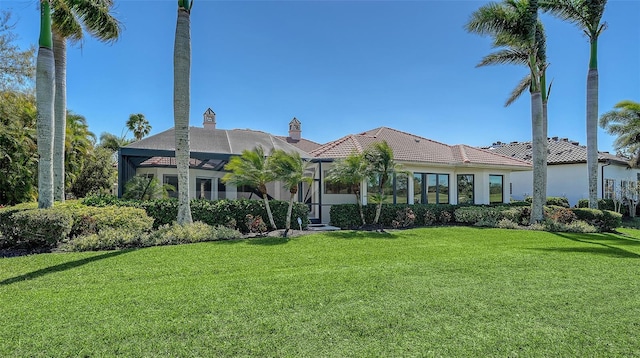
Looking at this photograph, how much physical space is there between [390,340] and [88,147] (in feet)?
98.6

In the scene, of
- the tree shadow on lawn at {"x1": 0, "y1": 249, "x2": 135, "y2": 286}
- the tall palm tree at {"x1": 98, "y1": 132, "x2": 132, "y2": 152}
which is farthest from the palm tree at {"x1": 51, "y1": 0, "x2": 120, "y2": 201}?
the tall palm tree at {"x1": 98, "y1": 132, "x2": 132, "y2": 152}

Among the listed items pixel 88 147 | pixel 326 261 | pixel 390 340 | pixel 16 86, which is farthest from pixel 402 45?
pixel 88 147

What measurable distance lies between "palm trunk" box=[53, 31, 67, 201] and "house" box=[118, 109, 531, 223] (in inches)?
135

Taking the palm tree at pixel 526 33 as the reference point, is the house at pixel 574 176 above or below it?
below

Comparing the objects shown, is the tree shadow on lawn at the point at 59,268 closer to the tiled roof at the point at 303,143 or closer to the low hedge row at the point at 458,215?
the low hedge row at the point at 458,215

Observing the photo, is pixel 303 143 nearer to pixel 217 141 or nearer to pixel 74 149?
pixel 217 141

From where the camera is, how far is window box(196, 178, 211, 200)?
20.2m

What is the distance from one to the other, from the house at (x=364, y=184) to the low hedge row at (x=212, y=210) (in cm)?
325

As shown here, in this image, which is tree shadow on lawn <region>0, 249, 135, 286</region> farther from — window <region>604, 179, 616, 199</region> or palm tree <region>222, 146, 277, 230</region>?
window <region>604, 179, 616, 199</region>

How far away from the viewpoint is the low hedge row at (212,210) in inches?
467

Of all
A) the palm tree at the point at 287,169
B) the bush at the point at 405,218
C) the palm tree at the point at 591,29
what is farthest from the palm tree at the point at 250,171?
the palm tree at the point at 591,29

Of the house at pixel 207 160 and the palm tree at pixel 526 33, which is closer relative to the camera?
the palm tree at pixel 526 33

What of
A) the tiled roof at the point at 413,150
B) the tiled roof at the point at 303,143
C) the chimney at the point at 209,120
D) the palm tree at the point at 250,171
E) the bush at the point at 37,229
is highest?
the chimney at the point at 209,120

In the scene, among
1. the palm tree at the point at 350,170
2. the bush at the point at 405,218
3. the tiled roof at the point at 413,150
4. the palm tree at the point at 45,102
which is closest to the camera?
the palm tree at the point at 45,102
